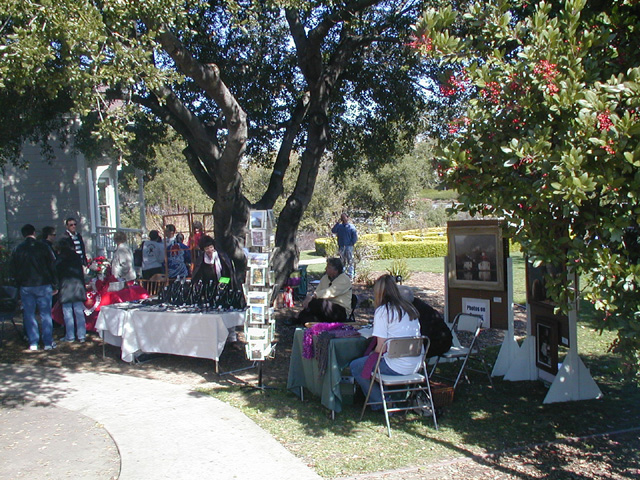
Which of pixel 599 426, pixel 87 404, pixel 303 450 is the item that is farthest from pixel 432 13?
pixel 87 404

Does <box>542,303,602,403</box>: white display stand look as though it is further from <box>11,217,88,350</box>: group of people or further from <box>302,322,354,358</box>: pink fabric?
<box>11,217,88,350</box>: group of people

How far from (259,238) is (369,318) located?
4.71 meters

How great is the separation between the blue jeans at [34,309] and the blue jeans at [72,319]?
0.36 metres

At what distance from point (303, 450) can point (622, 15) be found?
4110mm

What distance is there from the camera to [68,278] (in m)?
8.91

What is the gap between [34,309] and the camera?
8.84m

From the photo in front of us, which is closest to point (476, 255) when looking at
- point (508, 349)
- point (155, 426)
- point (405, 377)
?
point (508, 349)

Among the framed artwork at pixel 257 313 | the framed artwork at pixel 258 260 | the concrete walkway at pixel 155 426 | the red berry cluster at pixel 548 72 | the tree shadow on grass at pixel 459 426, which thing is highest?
the red berry cluster at pixel 548 72

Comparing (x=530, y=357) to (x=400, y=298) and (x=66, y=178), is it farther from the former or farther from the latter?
(x=66, y=178)

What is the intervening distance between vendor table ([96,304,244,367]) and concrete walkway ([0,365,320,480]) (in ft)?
1.76

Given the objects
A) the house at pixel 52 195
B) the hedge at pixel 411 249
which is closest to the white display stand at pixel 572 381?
the house at pixel 52 195

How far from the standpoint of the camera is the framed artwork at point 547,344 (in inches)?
259

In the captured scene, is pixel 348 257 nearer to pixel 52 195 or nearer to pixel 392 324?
pixel 52 195

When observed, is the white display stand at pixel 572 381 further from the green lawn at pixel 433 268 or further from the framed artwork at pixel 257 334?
the green lawn at pixel 433 268
